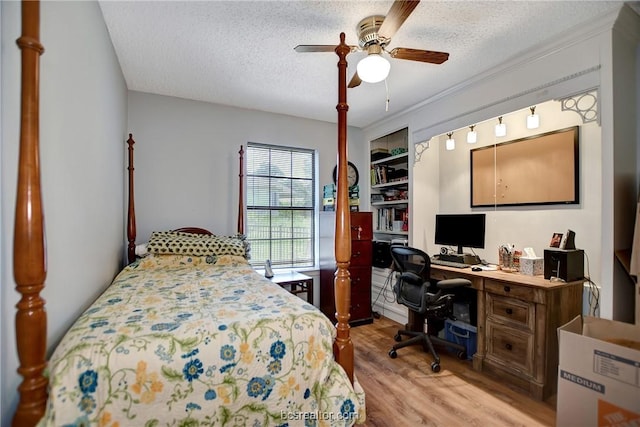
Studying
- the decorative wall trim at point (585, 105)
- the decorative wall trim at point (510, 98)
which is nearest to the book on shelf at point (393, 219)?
the decorative wall trim at point (510, 98)

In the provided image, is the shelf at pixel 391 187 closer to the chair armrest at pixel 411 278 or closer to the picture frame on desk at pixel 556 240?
the chair armrest at pixel 411 278

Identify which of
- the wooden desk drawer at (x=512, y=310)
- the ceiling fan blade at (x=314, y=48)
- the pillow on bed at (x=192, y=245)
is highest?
the ceiling fan blade at (x=314, y=48)

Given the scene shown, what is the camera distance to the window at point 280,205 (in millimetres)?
3604

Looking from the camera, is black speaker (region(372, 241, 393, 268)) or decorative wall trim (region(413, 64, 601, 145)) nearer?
decorative wall trim (region(413, 64, 601, 145))

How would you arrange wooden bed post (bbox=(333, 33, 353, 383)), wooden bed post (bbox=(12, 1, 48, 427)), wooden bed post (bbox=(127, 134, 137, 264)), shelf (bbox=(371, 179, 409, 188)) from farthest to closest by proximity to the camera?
shelf (bbox=(371, 179, 409, 188)) < wooden bed post (bbox=(127, 134, 137, 264)) < wooden bed post (bbox=(333, 33, 353, 383)) < wooden bed post (bbox=(12, 1, 48, 427))

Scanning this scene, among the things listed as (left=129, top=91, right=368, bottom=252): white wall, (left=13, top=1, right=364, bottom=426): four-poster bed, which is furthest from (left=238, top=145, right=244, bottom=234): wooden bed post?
(left=13, top=1, right=364, bottom=426): four-poster bed

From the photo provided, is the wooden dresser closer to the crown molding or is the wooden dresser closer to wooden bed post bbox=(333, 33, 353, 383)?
the crown molding

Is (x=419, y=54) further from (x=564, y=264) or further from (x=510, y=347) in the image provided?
(x=510, y=347)

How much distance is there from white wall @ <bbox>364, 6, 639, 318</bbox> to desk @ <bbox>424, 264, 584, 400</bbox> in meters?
0.26

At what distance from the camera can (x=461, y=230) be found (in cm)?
294

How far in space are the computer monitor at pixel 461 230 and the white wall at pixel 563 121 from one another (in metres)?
0.29

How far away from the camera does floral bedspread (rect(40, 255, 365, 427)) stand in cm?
93

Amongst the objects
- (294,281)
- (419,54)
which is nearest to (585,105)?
(419,54)

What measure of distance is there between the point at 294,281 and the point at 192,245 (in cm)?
106
